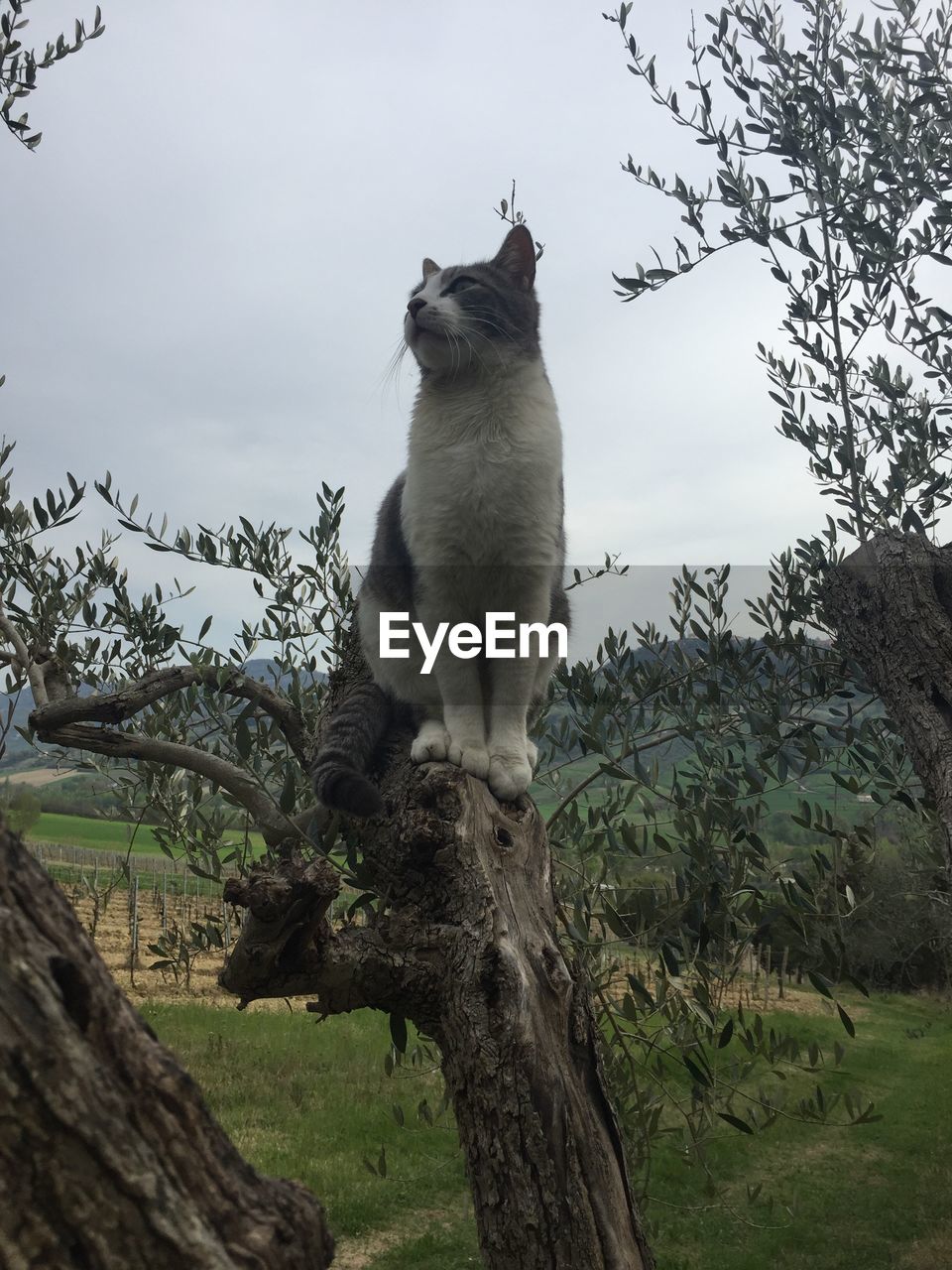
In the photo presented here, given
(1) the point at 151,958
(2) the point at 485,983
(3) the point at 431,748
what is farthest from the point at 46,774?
(1) the point at 151,958

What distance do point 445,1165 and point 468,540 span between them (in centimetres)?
638

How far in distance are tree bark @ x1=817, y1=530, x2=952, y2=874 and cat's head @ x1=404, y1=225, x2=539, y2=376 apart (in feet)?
6.04

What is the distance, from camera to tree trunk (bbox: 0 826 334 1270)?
87cm

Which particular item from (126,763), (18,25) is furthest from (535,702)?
(18,25)

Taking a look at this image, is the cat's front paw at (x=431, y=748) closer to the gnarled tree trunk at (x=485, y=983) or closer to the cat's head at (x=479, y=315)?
the gnarled tree trunk at (x=485, y=983)

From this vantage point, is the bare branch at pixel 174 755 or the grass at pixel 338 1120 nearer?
the bare branch at pixel 174 755

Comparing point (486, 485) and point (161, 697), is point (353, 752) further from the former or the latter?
point (486, 485)

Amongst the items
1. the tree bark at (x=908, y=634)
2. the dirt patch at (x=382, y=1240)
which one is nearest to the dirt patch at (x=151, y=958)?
the dirt patch at (x=382, y=1240)

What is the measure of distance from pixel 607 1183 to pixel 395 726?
5.88ft

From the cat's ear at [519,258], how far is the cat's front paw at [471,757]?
197 centimetres

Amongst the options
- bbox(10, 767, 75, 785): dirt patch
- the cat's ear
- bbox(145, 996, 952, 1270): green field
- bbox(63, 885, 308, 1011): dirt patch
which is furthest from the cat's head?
bbox(63, 885, 308, 1011): dirt patch

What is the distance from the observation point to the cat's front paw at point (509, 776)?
297 centimetres

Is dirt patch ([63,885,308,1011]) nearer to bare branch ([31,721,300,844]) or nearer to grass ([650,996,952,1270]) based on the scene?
bare branch ([31,721,300,844])

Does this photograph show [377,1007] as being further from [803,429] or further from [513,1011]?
[803,429]
